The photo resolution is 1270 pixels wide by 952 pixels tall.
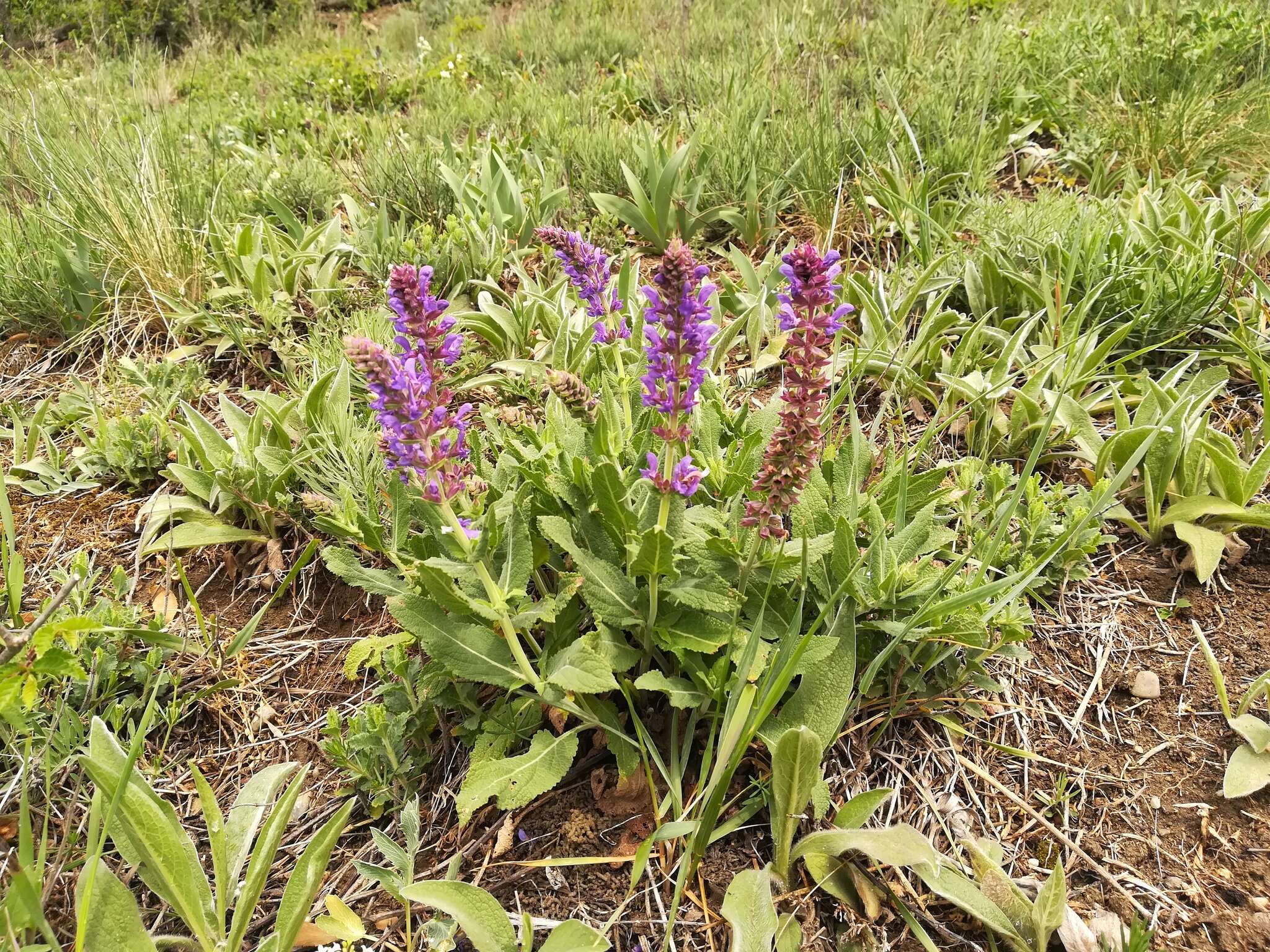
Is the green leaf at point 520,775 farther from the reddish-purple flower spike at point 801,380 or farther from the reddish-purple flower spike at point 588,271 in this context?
the reddish-purple flower spike at point 588,271

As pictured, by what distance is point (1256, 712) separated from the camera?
191 cm

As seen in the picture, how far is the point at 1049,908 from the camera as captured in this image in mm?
1529

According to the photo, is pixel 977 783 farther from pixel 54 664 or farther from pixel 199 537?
pixel 199 537

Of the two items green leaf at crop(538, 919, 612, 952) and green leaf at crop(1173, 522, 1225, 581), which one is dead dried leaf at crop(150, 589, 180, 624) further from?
green leaf at crop(1173, 522, 1225, 581)

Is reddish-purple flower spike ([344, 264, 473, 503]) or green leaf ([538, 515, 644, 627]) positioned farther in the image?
green leaf ([538, 515, 644, 627])

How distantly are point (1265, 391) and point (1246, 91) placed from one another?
2523 millimetres

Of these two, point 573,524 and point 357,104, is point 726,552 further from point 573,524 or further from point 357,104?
point 357,104

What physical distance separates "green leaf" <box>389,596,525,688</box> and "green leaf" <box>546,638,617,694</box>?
107 mm

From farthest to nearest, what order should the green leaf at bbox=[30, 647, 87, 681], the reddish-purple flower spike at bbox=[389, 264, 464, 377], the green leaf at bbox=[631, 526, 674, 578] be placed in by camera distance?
the green leaf at bbox=[631, 526, 674, 578], the reddish-purple flower spike at bbox=[389, 264, 464, 377], the green leaf at bbox=[30, 647, 87, 681]

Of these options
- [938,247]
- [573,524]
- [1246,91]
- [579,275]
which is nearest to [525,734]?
[573,524]

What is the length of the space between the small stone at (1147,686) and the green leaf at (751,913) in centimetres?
111

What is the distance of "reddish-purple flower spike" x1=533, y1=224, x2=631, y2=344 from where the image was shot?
2033mm

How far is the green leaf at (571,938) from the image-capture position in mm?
1490

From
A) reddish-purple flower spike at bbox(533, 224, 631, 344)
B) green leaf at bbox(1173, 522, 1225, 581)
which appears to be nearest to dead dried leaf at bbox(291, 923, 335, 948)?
reddish-purple flower spike at bbox(533, 224, 631, 344)
